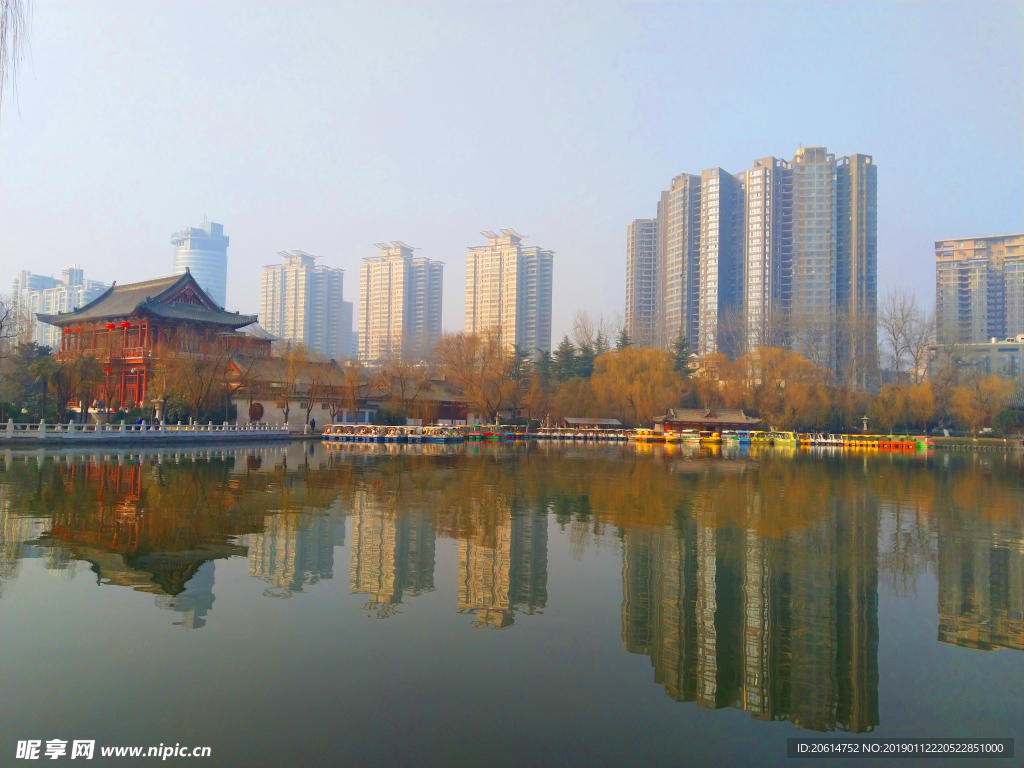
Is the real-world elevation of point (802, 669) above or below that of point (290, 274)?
below

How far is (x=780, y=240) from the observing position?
79.9 meters

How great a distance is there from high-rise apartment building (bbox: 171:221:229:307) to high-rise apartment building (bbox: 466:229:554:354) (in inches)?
4070

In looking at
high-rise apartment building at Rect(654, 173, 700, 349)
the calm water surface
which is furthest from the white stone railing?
high-rise apartment building at Rect(654, 173, 700, 349)

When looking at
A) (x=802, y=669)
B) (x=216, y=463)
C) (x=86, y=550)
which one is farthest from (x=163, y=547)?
(x=216, y=463)

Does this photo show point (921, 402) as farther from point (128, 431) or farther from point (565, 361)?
point (128, 431)

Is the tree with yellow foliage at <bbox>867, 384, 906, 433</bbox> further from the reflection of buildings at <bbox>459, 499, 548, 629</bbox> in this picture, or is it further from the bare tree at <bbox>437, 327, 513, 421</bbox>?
the reflection of buildings at <bbox>459, 499, 548, 629</bbox>

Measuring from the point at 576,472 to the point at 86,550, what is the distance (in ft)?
47.2

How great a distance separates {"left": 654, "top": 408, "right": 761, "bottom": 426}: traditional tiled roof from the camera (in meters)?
48.0

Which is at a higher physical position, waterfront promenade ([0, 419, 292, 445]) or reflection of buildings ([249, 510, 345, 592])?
waterfront promenade ([0, 419, 292, 445])

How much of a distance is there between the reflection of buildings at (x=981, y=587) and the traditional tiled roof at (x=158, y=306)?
1434 inches

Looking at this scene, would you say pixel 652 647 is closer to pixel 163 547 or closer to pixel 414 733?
pixel 414 733

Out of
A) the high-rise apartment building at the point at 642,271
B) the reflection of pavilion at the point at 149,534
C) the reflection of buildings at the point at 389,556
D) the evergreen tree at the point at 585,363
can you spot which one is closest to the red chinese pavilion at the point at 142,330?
the reflection of pavilion at the point at 149,534

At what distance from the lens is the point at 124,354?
3788 cm

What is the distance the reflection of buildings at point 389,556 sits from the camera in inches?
298
